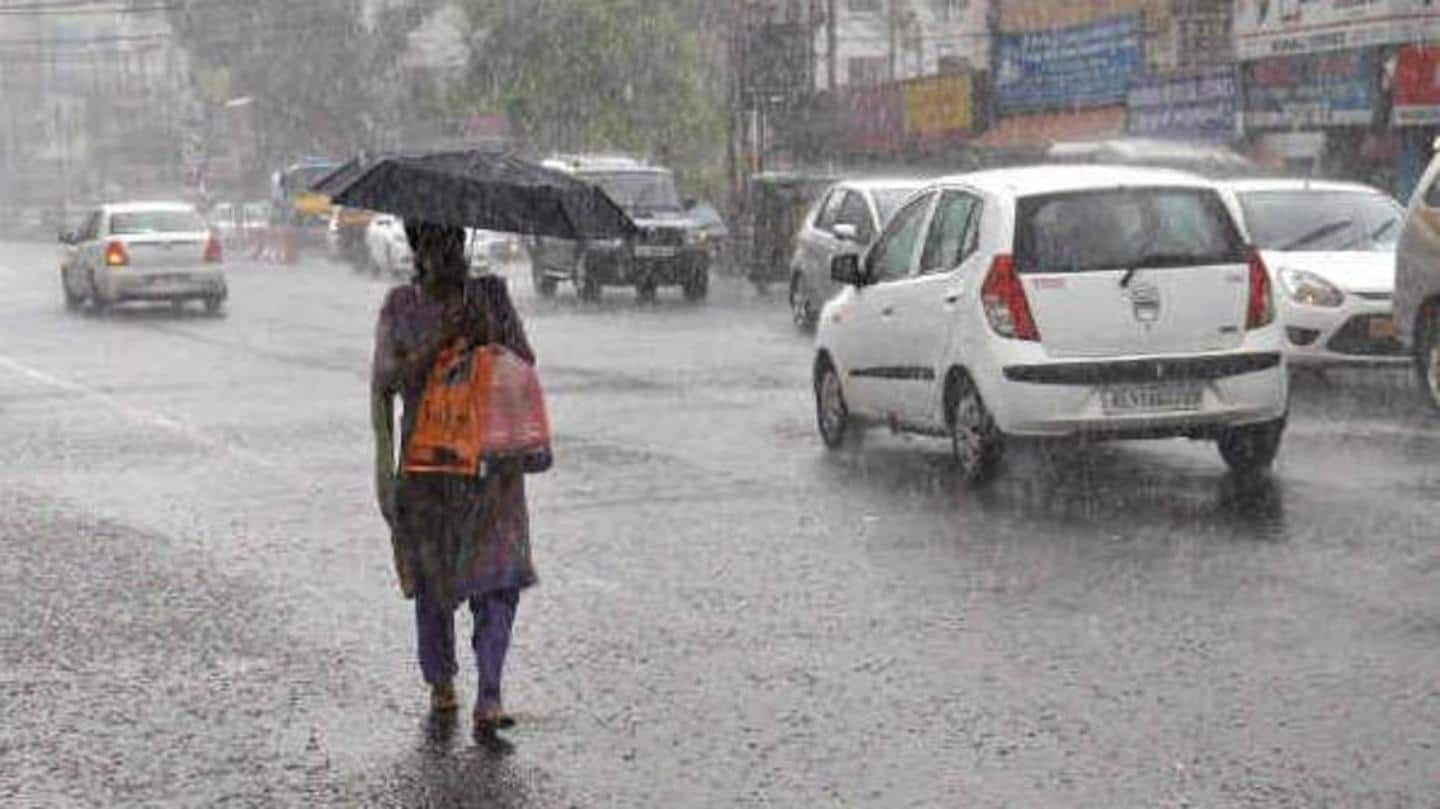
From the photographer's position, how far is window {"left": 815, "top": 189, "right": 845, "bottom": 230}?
983 inches

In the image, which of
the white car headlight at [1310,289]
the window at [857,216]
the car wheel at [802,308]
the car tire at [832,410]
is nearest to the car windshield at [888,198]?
the window at [857,216]

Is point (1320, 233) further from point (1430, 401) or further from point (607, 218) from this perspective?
point (607, 218)

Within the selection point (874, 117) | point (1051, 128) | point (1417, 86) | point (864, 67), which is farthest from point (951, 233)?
point (864, 67)

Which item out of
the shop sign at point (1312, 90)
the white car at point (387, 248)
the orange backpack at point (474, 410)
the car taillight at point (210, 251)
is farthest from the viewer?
the white car at point (387, 248)

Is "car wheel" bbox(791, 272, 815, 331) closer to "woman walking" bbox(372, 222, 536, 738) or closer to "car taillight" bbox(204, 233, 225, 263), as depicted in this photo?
"car taillight" bbox(204, 233, 225, 263)

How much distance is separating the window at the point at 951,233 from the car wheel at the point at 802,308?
12.5 m

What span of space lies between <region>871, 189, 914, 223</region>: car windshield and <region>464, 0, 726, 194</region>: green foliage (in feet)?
91.8

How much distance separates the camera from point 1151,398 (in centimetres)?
1166

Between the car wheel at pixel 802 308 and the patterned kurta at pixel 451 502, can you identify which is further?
the car wheel at pixel 802 308

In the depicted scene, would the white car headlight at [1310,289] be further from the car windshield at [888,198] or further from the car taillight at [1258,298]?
the car windshield at [888,198]

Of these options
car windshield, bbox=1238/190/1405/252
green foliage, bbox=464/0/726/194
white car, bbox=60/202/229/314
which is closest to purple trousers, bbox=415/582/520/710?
car windshield, bbox=1238/190/1405/252

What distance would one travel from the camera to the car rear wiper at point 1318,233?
18.0 metres

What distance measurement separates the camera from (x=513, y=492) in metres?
7.04

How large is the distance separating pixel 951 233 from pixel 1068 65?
85.6 feet
